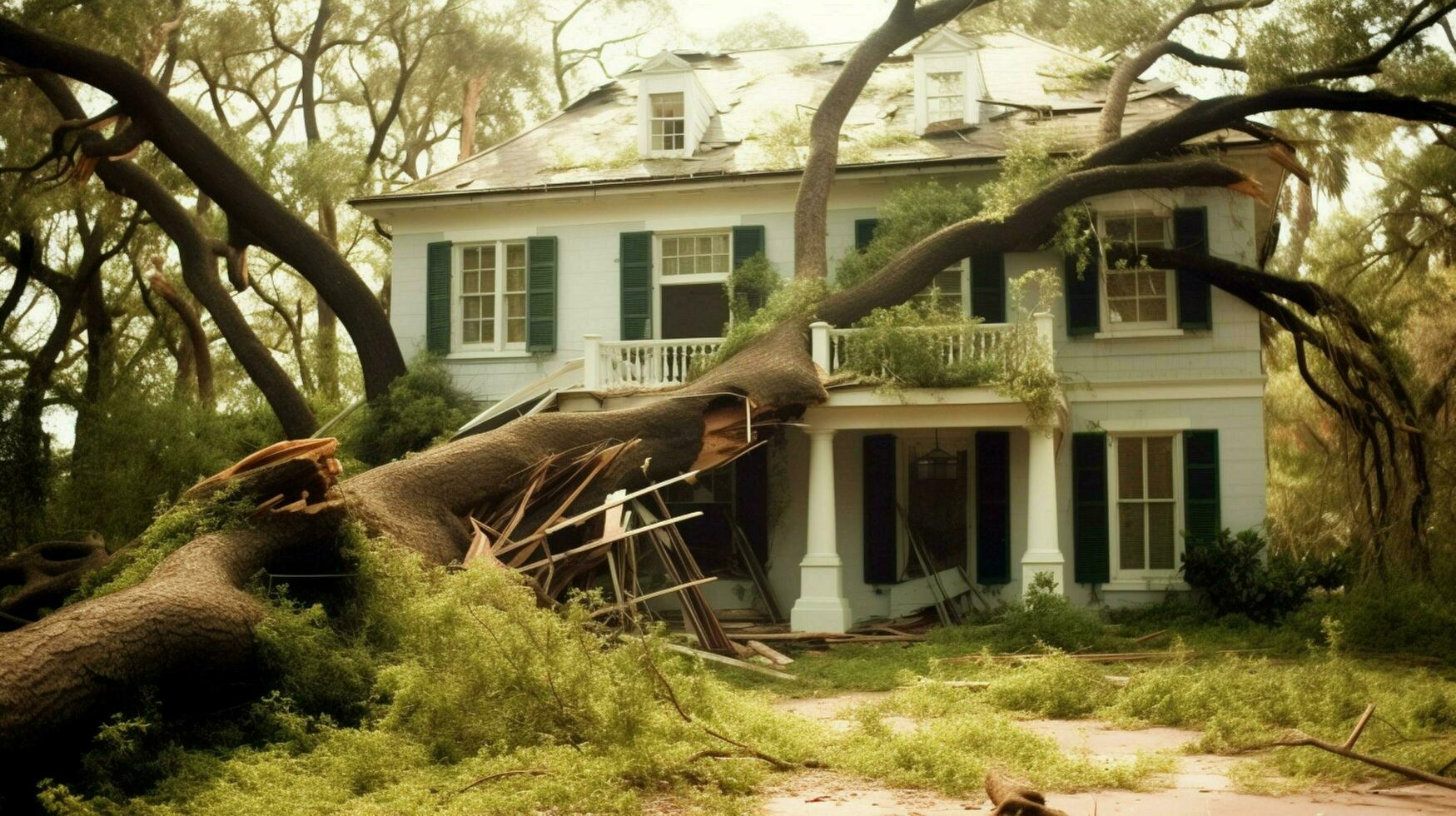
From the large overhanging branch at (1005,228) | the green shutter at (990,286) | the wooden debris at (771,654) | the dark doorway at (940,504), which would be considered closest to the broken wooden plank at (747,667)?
the wooden debris at (771,654)

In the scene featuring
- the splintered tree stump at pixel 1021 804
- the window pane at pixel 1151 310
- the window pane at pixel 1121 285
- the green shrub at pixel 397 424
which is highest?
the window pane at pixel 1121 285

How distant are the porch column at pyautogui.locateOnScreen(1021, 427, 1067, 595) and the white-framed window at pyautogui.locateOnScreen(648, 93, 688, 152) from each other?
694 cm

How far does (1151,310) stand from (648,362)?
631cm

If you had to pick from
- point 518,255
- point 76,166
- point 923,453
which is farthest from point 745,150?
point 76,166

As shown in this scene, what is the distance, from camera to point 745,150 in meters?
18.5

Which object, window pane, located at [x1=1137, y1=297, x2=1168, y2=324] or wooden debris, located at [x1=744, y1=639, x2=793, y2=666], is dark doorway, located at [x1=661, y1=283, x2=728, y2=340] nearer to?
window pane, located at [x1=1137, y1=297, x2=1168, y2=324]

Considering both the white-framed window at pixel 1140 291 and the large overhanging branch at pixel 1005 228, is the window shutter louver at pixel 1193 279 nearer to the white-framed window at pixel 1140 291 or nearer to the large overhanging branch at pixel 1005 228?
the white-framed window at pixel 1140 291

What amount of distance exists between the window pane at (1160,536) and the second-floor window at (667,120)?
7.91 m

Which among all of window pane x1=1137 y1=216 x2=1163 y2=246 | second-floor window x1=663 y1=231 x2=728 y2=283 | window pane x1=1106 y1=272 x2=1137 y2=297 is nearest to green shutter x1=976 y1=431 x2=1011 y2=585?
window pane x1=1106 y1=272 x2=1137 y2=297

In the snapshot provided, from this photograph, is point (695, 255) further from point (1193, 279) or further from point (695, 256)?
point (1193, 279)

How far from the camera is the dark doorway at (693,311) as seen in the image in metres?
18.4

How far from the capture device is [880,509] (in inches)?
658

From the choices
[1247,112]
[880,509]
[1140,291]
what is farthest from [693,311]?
[1247,112]

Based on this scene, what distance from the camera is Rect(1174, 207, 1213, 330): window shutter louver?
54.2ft
